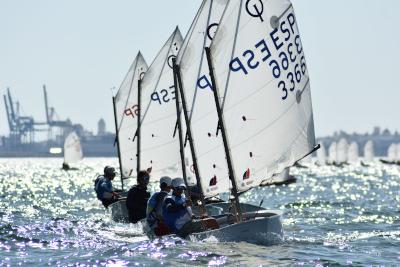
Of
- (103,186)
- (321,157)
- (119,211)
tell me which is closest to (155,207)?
(119,211)

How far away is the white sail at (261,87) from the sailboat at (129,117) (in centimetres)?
1608

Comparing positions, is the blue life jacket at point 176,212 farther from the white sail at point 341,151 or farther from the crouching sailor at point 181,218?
the white sail at point 341,151

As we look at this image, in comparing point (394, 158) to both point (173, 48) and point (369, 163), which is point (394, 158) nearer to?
point (369, 163)

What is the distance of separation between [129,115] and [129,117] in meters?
0.09

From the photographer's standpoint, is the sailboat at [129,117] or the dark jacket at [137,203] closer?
the dark jacket at [137,203]

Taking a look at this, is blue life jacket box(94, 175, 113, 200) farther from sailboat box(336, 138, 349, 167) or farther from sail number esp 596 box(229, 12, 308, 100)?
sailboat box(336, 138, 349, 167)

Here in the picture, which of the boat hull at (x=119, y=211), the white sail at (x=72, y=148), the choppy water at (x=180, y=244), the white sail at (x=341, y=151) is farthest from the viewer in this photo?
the white sail at (x=341, y=151)

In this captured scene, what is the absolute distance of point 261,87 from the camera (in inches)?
875

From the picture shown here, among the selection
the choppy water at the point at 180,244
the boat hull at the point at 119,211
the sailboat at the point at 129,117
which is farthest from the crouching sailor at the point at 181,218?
the sailboat at the point at 129,117

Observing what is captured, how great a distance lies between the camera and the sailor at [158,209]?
21.5 m

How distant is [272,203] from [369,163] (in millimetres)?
127539

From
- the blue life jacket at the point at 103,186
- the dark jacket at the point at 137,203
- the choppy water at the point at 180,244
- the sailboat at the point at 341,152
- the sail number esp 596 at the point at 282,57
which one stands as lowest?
the choppy water at the point at 180,244

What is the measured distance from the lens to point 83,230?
26406 millimetres

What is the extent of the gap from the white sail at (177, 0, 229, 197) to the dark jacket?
7.63 feet
